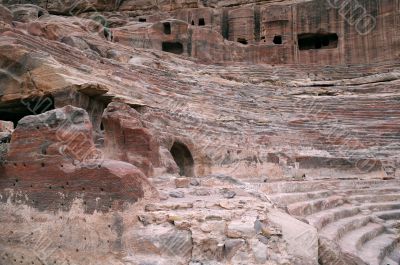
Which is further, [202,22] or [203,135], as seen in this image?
[202,22]

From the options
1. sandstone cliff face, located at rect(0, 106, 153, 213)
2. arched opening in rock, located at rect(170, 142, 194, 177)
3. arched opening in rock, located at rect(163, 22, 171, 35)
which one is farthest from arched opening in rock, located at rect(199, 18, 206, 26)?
sandstone cliff face, located at rect(0, 106, 153, 213)

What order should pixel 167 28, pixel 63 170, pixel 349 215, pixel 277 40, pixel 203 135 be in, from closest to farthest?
pixel 63 170 < pixel 349 215 < pixel 203 135 < pixel 167 28 < pixel 277 40

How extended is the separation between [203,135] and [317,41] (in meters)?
17.0

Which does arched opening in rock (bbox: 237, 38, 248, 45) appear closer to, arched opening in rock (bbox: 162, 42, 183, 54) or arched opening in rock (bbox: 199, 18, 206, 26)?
arched opening in rock (bbox: 199, 18, 206, 26)

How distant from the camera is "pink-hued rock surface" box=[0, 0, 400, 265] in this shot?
15.0 ft

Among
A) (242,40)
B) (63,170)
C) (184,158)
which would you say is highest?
(242,40)

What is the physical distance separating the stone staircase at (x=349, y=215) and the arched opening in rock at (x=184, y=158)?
4.62 m

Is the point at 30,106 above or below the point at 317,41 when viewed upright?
below

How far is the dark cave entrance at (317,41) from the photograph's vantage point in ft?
85.2

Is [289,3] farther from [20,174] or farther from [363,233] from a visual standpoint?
[20,174]

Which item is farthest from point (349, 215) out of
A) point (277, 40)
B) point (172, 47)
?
point (277, 40)

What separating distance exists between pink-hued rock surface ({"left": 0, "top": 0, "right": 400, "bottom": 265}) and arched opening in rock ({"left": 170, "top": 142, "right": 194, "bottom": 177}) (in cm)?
5

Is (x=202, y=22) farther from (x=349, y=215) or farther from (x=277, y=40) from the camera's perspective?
(x=349, y=215)

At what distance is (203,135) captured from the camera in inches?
522
